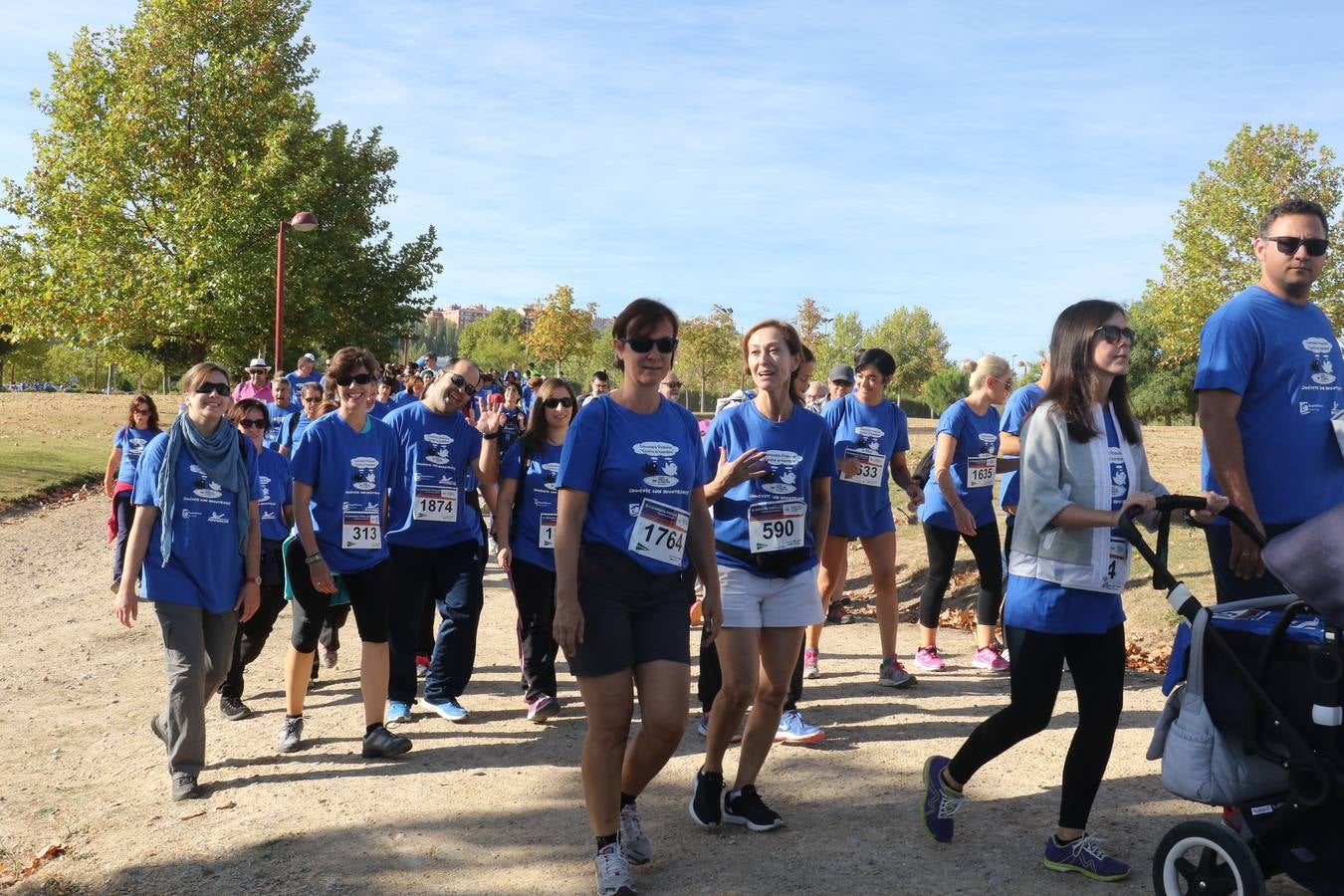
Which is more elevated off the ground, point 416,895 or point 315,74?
point 315,74

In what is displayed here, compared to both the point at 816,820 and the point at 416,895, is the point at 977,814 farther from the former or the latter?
the point at 416,895

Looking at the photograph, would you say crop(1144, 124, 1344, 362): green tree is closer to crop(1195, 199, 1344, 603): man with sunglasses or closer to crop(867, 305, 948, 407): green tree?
crop(1195, 199, 1344, 603): man with sunglasses

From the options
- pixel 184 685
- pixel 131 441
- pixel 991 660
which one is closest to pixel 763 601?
pixel 184 685

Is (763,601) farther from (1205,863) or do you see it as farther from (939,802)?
(1205,863)

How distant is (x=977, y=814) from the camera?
506 cm

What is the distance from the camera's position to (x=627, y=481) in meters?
4.13

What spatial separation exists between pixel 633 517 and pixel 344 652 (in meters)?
5.75

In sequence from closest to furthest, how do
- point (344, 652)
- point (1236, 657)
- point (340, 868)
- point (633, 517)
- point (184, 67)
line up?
point (1236, 657) < point (633, 517) < point (340, 868) < point (344, 652) < point (184, 67)

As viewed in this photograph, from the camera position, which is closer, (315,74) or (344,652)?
(344,652)

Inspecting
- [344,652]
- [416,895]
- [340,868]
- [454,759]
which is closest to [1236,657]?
[416,895]

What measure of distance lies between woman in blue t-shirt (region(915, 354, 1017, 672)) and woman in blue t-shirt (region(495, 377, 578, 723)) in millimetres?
→ 2581

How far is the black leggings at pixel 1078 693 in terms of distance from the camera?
4148 mm

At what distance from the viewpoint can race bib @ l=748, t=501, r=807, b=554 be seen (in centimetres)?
485

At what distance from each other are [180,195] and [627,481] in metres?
30.5
